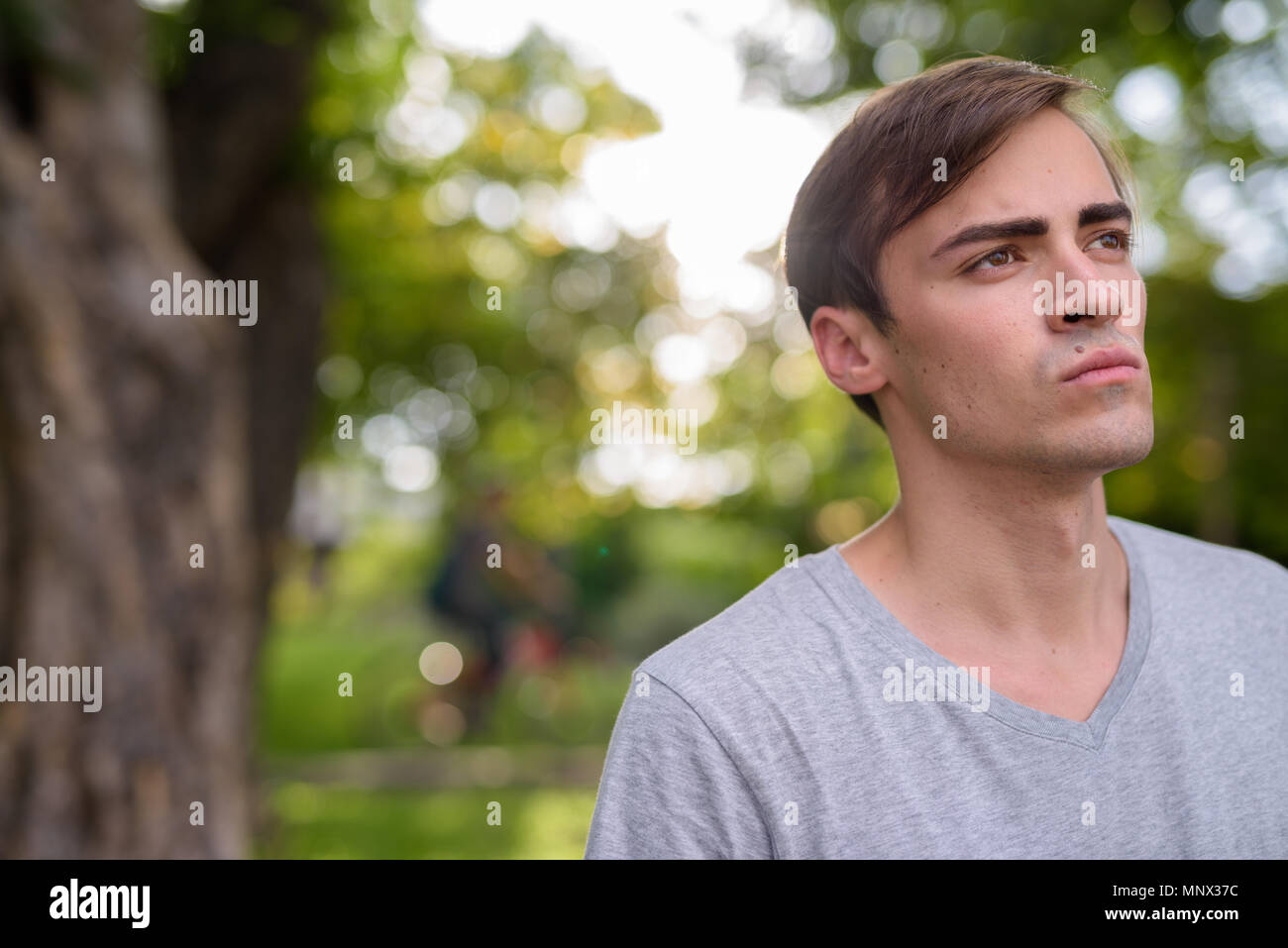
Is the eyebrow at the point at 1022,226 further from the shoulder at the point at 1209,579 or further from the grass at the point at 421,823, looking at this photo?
the grass at the point at 421,823

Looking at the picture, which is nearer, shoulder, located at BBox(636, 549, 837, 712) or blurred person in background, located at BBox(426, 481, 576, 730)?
shoulder, located at BBox(636, 549, 837, 712)

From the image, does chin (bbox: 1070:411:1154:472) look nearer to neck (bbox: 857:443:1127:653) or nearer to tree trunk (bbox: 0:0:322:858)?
neck (bbox: 857:443:1127:653)

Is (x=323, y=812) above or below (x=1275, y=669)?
below

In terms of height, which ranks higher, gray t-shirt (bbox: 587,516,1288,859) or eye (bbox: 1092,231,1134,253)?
eye (bbox: 1092,231,1134,253)

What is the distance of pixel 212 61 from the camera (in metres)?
6.91

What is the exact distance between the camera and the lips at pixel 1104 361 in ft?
5.57

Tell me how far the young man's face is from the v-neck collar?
0.29 meters

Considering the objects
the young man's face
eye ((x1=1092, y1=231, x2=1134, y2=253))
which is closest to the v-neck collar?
the young man's face

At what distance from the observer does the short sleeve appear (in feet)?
5.27

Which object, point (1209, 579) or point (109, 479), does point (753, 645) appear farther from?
point (109, 479)

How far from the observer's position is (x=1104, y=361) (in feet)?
5.59

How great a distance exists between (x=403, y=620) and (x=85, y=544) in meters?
23.0
